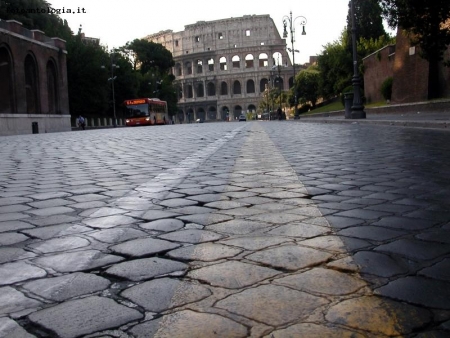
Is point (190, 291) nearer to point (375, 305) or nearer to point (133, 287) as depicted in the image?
point (133, 287)

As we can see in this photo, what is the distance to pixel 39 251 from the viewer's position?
2975mm

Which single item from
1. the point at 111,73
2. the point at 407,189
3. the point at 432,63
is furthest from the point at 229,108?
the point at 407,189

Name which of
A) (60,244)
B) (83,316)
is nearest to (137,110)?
(60,244)

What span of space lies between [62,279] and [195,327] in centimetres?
90

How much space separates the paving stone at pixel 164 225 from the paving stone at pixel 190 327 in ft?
4.83

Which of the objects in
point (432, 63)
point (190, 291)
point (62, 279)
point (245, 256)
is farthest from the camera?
point (432, 63)

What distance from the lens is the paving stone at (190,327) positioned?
1802 mm

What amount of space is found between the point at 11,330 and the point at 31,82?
4690cm

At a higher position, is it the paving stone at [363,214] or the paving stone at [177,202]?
the paving stone at [177,202]

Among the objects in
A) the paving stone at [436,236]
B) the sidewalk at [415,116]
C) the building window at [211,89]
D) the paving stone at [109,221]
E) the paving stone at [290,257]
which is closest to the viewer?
the paving stone at [290,257]

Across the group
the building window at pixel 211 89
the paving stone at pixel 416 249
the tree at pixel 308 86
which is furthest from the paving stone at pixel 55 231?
Answer: the building window at pixel 211 89

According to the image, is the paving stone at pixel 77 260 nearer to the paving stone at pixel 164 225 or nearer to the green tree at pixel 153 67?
the paving stone at pixel 164 225

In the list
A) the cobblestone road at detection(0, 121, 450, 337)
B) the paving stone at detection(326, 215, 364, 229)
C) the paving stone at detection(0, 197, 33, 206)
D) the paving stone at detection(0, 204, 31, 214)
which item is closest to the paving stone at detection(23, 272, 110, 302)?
the cobblestone road at detection(0, 121, 450, 337)

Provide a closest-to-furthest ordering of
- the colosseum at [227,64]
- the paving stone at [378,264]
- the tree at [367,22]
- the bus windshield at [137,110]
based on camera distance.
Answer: the paving stone at [378,264], the bus windshield at [137,110], the tree at [367,22], the colosseum at [227,64]
